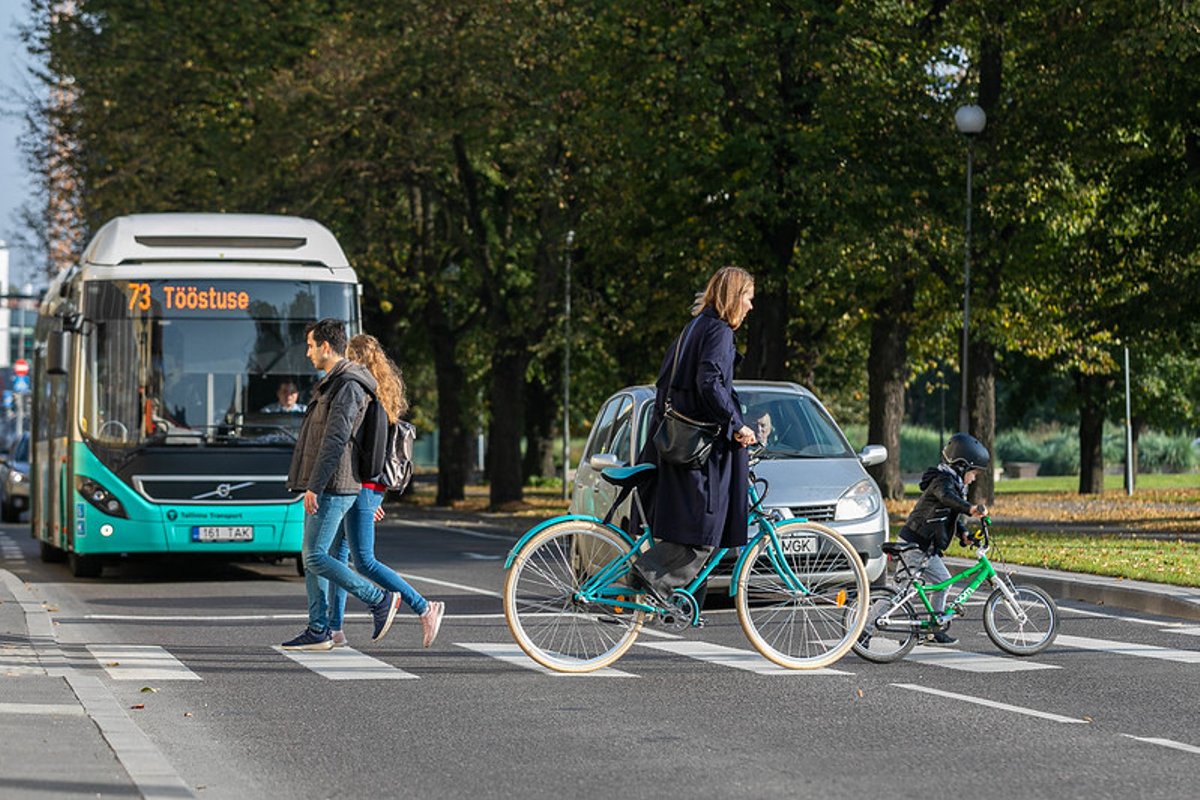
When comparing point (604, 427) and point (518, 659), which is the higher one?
point (604, 427)

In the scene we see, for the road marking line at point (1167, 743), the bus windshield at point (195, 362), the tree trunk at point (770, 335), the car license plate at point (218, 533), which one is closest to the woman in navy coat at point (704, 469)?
the road marking line at point (1167, 743)

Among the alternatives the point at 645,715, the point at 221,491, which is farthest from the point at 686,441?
the point at 221,491

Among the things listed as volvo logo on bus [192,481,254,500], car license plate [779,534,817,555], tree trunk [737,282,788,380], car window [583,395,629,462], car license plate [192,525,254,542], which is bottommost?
Answer: car license plate [192,525,254,542]

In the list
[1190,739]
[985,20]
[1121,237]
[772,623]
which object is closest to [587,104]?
[985,20]

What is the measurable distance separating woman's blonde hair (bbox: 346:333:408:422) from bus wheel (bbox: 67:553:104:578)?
8306 millimetres

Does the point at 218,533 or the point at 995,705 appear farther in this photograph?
the point at 218,533

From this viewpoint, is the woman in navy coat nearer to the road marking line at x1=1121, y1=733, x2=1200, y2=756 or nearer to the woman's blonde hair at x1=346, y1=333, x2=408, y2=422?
the woman's blonde hair at x1=346, y1=333, x2=408, y2=422

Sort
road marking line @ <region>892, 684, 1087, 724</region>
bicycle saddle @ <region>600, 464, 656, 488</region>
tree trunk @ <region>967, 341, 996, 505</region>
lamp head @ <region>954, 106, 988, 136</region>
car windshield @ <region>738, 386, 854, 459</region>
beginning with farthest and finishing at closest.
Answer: tree trunk @ <region>967, 341, 996, 505</region>
lamp head @ <region>954, 106, 988, 136</region>
car windshield @ <region>738, 386, 854, 459</region>
bicycle saddle @ <region>600, 464, 656, 488</region>
road marking line @ <region>892, 684, 1087, 724</region>

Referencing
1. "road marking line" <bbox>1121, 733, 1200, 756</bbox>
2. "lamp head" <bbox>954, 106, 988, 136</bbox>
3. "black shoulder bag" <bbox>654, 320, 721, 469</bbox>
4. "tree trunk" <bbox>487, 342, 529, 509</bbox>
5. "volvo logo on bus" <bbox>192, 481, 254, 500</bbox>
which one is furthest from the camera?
"tree trunk" <bbox>487, 342, 529, 509</bbox>

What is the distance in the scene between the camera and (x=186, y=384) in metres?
18.9

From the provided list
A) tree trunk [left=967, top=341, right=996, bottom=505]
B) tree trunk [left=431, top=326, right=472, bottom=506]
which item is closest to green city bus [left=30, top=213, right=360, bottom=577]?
tree trunk [left=967, top=341, right=996, bottom=505]

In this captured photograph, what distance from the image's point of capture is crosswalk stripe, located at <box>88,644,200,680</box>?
11.3 metres

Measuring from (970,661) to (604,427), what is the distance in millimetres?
5429

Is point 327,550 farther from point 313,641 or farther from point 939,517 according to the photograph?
point 939,517
